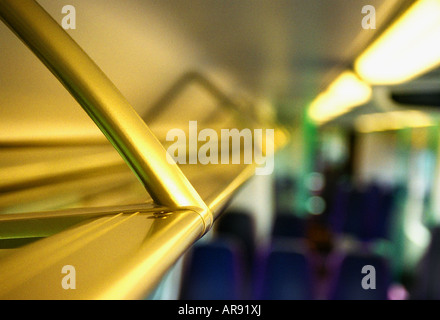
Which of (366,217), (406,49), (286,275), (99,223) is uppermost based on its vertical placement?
(366,217)

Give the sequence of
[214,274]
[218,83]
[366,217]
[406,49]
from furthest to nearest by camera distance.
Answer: [366,217] → [214,274] → [218,83] → [406,49]

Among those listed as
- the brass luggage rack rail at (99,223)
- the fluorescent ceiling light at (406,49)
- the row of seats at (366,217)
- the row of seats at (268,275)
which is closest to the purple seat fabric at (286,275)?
the row of seats at (268,275)

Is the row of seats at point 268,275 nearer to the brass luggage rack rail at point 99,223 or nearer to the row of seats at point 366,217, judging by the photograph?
the brass luggage rack rail at point 99,223

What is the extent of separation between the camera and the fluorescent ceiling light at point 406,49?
45.6 inches

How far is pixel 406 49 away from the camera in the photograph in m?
1.56

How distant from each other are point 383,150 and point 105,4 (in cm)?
862

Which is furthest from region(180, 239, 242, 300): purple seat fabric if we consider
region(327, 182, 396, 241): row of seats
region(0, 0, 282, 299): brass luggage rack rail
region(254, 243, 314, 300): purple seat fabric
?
region(327, 182, 396, 241): row of seats

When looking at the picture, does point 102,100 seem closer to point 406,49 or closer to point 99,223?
point 99,223

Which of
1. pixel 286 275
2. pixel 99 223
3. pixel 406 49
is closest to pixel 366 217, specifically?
pixel 286 275

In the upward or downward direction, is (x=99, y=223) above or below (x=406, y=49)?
below

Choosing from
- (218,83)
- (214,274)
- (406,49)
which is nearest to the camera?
(406,49)

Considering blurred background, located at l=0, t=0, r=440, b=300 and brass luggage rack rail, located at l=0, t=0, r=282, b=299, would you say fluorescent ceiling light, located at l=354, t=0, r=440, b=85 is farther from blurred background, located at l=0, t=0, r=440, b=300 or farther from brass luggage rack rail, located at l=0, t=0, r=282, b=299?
brass luggage rack rail, located at l=0, t=0, r=282, b=299
